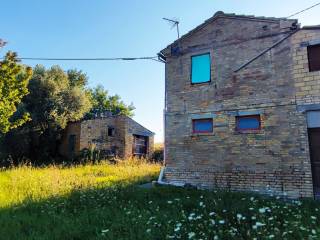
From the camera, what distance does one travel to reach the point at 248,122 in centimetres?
1153

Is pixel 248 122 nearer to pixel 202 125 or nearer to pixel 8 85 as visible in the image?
pixel 202 125

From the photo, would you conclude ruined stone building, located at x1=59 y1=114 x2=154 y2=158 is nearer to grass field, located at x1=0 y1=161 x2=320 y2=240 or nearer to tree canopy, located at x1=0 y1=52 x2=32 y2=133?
grass field, located at x1=0 y1=161 x2=320 y2=240

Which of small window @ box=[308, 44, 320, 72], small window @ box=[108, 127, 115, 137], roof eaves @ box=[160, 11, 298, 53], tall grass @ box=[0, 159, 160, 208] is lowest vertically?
tall grass @ box=[0, 159, 160, 208]

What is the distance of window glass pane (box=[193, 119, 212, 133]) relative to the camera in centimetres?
1242

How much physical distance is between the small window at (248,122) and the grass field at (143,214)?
2766 mm

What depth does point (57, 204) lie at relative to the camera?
31.3 feet

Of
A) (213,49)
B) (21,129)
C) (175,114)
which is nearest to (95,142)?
(21,129)

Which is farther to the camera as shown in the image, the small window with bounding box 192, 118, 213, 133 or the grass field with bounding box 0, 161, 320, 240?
the small window with bounding box 192, 118, 213, 133

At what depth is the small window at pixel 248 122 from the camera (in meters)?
11.3

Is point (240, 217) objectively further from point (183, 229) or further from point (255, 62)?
point (255, 62)

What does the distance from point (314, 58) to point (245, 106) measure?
283 centimetres

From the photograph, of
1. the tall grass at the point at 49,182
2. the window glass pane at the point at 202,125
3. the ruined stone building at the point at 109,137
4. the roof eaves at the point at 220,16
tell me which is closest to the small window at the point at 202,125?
the window glass pane at the point at 202,125

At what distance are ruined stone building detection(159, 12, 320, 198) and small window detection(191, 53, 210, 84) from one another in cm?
4

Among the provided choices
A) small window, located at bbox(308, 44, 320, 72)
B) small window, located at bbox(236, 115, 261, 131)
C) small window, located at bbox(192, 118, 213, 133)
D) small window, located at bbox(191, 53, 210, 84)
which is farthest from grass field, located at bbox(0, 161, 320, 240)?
small window, located at bbox(191, 53, 210, 84)
